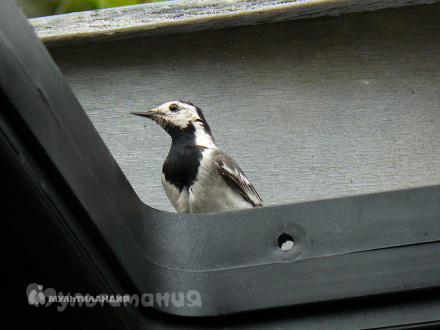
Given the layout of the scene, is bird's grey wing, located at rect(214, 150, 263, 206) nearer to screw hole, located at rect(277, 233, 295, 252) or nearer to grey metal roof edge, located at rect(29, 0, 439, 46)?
grey metal roof edge, located at rect(29, 0, 439, 46)

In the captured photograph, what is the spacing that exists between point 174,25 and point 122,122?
1.89 feet

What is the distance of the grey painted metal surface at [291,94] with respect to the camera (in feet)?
11.4

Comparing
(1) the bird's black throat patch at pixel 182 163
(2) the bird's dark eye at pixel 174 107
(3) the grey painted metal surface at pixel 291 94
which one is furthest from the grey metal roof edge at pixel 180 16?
(1) the bird's black throat patch at pixel 182 163

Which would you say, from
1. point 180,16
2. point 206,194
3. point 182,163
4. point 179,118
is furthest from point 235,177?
point 180,16

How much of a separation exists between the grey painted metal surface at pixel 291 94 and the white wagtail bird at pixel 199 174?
0.09 m

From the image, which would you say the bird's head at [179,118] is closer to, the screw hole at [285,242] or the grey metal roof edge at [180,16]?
the grey metal roof edge at [180,16]

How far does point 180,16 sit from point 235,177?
86 centimetres

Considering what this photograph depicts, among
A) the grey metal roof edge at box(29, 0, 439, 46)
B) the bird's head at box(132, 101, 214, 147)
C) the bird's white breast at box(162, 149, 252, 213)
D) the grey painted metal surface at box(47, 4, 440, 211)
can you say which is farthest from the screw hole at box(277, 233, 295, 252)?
the grey metal roof edge at box(29, 0, 439, 46)

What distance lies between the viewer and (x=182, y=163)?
342 cm

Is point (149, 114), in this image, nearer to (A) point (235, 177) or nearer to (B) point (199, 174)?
(B) point (199, 174)

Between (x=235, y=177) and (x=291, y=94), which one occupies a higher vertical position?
(x=291, y=94)

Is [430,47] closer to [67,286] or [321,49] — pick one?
[321,49]

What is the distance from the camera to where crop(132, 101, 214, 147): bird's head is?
3.62m

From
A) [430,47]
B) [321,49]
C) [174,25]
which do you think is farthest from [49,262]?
[430,47]
